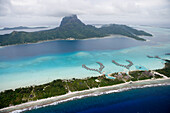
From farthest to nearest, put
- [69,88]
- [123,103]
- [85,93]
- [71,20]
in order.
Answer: [71,20] < [69,88] < [85,93] < [123,103]

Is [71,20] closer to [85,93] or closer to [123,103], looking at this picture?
[85,93]

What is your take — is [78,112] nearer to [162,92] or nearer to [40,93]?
[40,93]

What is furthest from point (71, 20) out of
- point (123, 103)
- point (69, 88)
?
point (123, 103)

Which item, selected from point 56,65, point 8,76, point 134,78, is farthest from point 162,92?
point 8,76

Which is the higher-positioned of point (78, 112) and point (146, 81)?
point (146, 81)

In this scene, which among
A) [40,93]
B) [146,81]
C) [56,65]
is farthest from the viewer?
[56,65]

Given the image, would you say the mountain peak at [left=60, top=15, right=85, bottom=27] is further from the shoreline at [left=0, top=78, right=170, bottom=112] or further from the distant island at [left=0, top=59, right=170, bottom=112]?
the shoreline at [left=0, top=78, right=170, bottom=112]

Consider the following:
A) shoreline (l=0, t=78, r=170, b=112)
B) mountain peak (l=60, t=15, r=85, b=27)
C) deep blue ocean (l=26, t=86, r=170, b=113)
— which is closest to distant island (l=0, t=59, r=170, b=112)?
shoreline (l=0, t=78, r=170, b=112)
